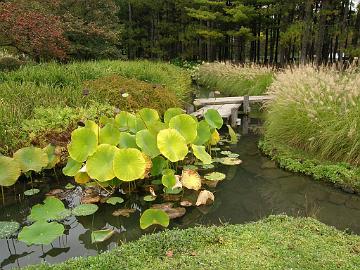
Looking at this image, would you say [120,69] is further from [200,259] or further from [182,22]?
[182,22]

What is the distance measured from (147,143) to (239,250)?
205 centimetres

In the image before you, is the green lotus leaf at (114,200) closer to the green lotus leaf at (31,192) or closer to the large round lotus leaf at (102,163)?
the large round lotus leaf at (102,163)

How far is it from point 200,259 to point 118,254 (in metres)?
0.68

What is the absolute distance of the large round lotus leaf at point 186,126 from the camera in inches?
197

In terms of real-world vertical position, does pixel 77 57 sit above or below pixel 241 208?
above

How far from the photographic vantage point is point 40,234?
133 inches

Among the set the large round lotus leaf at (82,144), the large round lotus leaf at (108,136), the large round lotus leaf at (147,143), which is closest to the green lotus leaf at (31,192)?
the large round lotus leaf at (82,144)

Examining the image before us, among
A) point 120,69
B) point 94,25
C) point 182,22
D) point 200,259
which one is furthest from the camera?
point 182,22

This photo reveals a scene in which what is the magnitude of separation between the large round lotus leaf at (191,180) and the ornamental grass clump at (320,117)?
2306 mm

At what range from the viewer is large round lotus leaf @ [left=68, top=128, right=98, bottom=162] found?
174 inches

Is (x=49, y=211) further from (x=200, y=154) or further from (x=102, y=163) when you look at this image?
(x=200, y=154)

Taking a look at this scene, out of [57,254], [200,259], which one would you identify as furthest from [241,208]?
[57,254]

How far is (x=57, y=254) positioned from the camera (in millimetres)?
3559

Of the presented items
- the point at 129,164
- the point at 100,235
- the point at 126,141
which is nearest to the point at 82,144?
the point at 126,141
